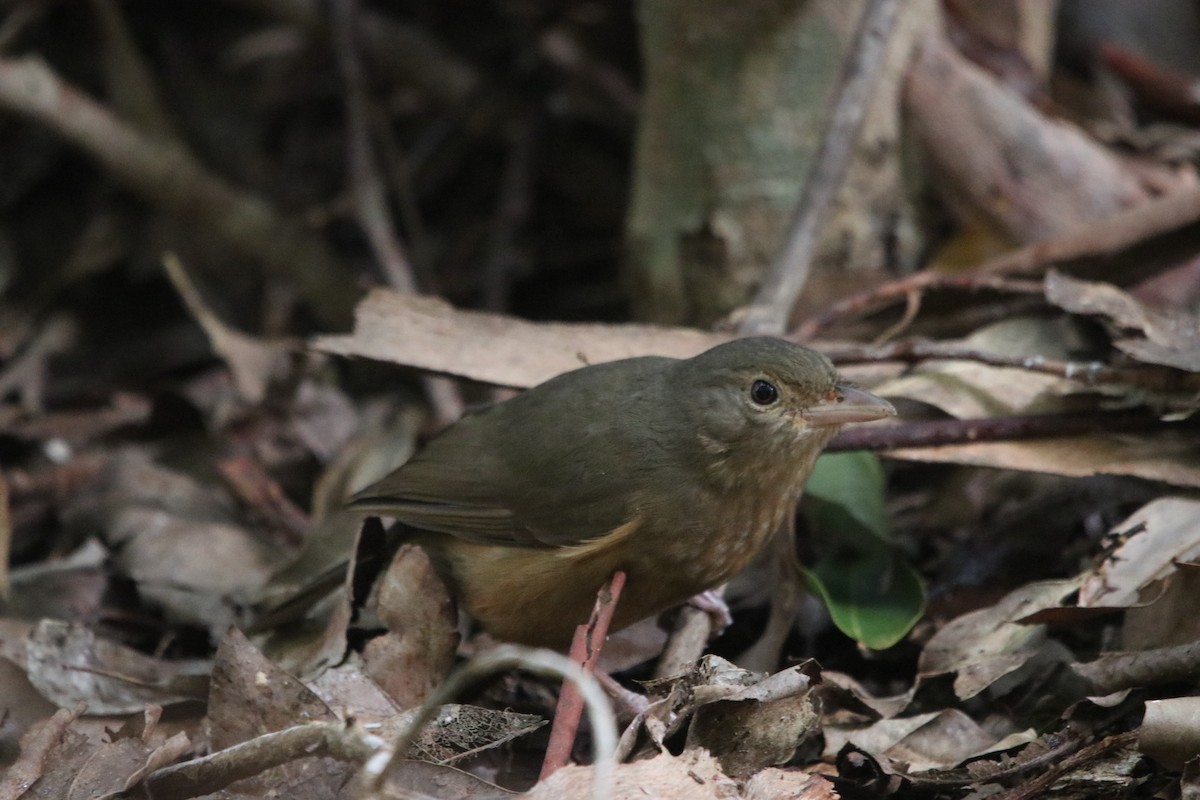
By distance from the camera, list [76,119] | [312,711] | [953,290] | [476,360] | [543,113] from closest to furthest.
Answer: [312,711] < [476,360] < [953,290] < [76,119] < [543,113]

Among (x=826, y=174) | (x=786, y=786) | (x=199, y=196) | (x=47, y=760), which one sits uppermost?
(x=826, y=174)

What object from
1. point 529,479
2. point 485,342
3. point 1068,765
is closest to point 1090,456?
point 1068,765

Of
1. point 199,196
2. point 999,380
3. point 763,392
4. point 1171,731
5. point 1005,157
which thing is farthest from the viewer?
point 199,196

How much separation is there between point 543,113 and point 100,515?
3270 millimetres

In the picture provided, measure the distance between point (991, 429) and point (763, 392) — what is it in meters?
0.71

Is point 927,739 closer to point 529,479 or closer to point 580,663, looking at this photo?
point 580,663

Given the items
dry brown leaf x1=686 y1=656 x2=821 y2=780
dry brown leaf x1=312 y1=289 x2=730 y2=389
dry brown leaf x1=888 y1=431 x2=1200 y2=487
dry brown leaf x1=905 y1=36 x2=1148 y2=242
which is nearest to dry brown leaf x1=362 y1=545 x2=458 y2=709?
dry brown leaf x1=312 y1=289 x2=730 y2=389

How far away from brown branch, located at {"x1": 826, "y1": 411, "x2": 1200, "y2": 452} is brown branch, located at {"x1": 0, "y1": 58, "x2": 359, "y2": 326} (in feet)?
10.4

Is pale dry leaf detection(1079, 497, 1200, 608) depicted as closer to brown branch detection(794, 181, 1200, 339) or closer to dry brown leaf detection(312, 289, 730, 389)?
brown branch detection(794, 181, 1200, 339)

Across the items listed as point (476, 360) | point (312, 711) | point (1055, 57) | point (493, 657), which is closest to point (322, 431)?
point (476, 360)

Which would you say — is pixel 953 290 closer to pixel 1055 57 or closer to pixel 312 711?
pixel 312 711

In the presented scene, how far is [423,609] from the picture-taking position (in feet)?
11.4

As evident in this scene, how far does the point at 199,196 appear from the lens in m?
6.06

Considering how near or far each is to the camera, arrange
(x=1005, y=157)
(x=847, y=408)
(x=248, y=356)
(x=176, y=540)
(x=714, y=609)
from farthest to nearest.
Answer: (x=248, y=356) < (x=1005, y=157) < (x=176, y=540) < (x=714, y=609) < (x=847, y=408)
